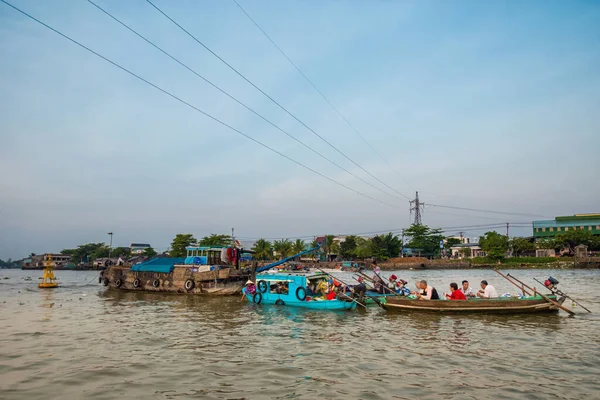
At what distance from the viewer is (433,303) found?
21.0 m

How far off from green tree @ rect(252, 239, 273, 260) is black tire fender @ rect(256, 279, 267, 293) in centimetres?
8686

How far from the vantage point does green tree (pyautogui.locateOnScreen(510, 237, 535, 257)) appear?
99.6 meters

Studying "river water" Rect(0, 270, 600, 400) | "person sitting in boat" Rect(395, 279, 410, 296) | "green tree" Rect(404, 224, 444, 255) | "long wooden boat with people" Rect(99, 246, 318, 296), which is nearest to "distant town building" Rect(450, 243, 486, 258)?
"green tree" Rect(404, 224, 444, 255)

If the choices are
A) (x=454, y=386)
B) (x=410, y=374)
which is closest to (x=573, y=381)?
(x=454, y=386)

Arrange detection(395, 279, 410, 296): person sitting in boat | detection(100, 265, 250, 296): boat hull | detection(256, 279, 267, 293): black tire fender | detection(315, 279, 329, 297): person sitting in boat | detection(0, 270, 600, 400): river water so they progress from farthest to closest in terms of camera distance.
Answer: detection(100, 265, 250, 296): boat hull
detection(256, 279, 267, 293): black tire fender
detection(395, 279, 410, 296): person sitting in boat
detection(315, 279, 329, 297): person sitting in boat
detection(0, 270, 600, 400): river water

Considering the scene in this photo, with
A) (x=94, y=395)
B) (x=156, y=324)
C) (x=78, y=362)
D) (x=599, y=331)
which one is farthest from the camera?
(x=156, y=324)

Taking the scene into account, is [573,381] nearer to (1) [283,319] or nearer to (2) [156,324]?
(1) [283,319]

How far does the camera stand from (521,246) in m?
100

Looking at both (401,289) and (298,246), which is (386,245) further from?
(401,289)

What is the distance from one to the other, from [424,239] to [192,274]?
97465 mm

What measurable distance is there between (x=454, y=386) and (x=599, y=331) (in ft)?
36.9

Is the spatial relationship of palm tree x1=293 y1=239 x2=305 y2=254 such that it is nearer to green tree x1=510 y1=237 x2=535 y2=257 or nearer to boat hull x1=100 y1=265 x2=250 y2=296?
green tree x1=510 y1=237 x2=535 y2=257

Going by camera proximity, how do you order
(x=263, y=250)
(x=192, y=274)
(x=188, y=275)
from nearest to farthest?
(x=192, y=274)
(x=188, y=275)
(x=263, y=250)

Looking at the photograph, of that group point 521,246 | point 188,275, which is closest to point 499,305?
point 188,275
